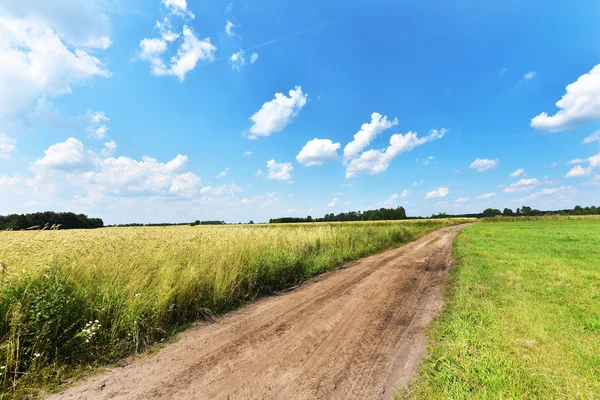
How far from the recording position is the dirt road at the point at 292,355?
328cm

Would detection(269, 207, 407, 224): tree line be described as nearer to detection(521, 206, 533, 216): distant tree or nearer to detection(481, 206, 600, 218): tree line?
detection(481, 206, 600, 218): tree line

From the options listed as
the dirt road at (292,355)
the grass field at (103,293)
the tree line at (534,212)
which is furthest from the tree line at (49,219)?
the tree line at (534,212)

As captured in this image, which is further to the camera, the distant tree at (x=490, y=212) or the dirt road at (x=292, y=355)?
the distant tree at (x=490, y=212)

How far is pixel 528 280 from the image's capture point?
26.0 feet

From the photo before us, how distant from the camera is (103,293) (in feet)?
15.9

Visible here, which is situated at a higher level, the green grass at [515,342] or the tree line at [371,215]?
the tree line at [371,215]

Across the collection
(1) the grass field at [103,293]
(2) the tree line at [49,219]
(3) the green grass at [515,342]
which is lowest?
(3) the green grass at [515,342]

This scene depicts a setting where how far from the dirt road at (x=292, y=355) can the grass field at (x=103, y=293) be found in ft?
2.04

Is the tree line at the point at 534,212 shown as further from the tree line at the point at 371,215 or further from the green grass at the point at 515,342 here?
the green grass at the point at 515,342

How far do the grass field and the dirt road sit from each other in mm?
621

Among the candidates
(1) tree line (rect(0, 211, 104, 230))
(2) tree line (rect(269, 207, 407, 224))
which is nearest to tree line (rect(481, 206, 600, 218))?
(2) tree line (rect(269, 207, 407, 224))

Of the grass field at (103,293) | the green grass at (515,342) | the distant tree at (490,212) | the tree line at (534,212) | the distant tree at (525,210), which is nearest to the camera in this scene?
the green grass at (515,342)

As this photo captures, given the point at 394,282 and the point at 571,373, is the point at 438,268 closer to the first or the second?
the point at 394,282

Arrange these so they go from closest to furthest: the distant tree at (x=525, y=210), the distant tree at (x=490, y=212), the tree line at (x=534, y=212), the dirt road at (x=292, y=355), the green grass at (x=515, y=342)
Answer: the green grass at (x=515, y=342) → the dirt road at (x=292, y=355) → the tree line at (x=534, y=212) → the distant tree at (x=525, y=210) → the distant tree at (x=490, y=212)
